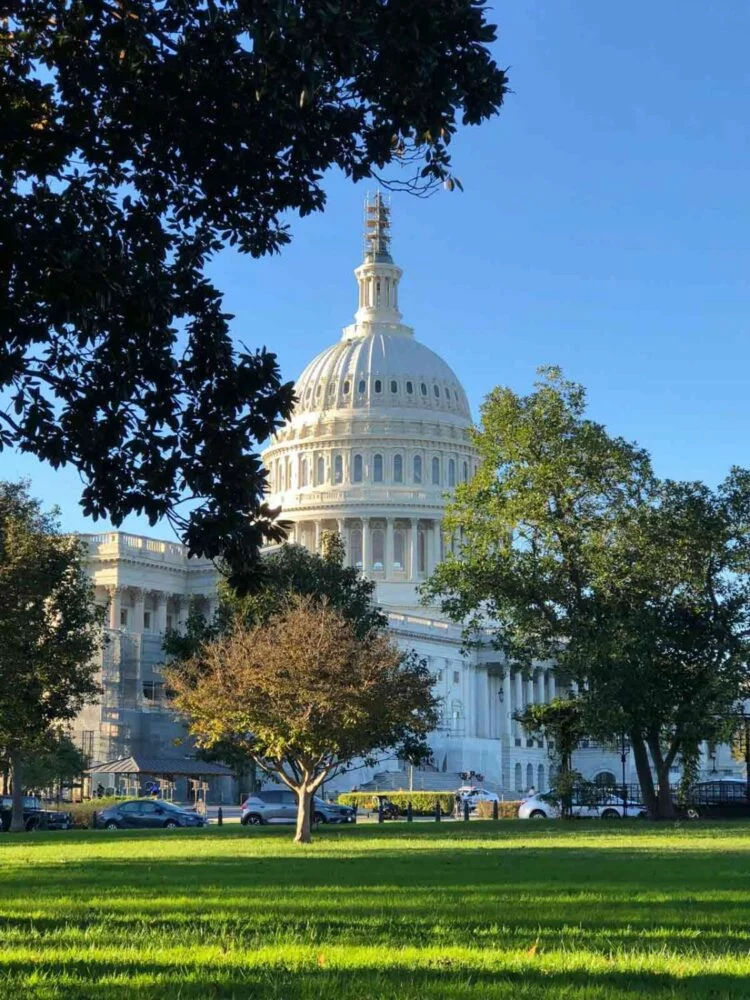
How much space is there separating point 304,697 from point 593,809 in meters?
24.9

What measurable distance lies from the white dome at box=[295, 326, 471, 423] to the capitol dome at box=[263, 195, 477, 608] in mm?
117

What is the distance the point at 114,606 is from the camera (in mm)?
146750

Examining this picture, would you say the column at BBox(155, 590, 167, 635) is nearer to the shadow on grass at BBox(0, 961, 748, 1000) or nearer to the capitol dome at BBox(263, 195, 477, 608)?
the capitol dome at BBox(263, 195, 477, 608)

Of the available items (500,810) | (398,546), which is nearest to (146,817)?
(500,810)

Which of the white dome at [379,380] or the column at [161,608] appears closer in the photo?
the column at [161,608]

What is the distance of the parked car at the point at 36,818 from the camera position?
66875 millimetres

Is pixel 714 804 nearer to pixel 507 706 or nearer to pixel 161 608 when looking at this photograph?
pixel 507 706

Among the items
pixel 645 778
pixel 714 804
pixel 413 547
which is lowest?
pixel 714 804

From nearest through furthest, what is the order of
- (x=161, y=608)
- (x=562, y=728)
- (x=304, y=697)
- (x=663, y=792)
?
(x=304, y=697), (x=663, y=792), (x=562, y=728), (x=161, y=608)

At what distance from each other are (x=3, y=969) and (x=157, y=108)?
25.0 feet

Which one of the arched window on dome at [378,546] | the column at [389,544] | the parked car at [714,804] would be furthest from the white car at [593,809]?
the arched window on dome at [378,546]

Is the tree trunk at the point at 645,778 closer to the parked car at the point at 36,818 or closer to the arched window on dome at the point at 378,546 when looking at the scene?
the parked car at the point at 36,818

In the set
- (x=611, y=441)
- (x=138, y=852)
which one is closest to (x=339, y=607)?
(x=611, y=441)

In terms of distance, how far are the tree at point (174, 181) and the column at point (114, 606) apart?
435 ft
